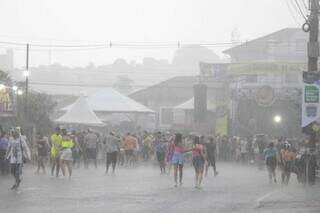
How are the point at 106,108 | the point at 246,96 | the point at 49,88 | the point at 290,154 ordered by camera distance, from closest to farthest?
the point at 290,154 < the point at 246,96 < the point at 106,108 < the point at 49,88

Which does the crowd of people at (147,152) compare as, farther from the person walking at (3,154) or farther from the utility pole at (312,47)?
the utility pole at (312,47)

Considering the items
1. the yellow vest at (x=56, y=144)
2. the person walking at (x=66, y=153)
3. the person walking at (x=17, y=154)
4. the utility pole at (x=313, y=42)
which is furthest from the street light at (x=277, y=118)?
the person walking at (x=17, y=154)

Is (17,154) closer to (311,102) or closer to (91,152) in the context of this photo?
(311,102)

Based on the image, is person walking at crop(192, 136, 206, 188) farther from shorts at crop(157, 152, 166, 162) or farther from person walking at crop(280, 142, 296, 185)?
shorts at crop(157, 152, 166, 162)

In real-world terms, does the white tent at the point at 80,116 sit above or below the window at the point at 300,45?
below

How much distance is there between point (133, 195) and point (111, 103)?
3820 cm

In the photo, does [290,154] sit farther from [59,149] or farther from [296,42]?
[296,42]

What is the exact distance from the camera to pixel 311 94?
2402 cm

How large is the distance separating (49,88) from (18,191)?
100845 millimetres

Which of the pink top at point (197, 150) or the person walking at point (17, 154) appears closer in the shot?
the person walking at point (17, 154)

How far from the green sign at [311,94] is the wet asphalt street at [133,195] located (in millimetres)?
2767

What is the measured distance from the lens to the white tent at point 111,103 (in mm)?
56375

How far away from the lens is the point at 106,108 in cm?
5659

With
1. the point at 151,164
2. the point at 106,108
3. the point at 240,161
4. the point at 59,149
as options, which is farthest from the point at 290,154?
the point at 106,108
